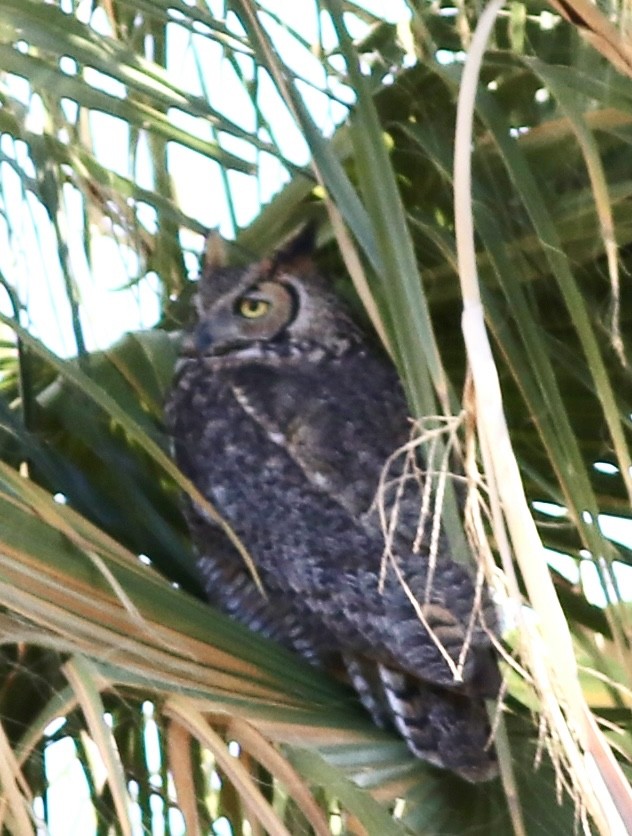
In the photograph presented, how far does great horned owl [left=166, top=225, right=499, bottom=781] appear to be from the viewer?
39.9 inches

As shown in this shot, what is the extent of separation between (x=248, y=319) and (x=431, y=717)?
582 mm

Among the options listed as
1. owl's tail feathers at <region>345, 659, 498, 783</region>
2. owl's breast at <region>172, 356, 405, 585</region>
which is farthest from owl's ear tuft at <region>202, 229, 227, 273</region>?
owl's tail feathers at <region>345, 659, 498, 783</region>

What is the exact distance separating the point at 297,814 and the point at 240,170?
0.49 m

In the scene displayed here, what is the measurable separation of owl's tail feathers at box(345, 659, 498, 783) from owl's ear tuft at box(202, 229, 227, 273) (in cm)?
47

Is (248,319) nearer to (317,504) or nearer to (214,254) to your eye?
(214,254)

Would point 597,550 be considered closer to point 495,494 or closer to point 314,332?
point 495,494

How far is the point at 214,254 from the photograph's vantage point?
1.40 metres

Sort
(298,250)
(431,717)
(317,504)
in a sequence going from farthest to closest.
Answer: (298,250)
(317,504)
(431,717)

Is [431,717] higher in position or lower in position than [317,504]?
lower

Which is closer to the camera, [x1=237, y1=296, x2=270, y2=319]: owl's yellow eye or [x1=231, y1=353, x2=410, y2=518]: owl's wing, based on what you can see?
[x1=231, y1=353, x2=410, y2=518]: owl's wing

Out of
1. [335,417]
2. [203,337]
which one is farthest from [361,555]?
[203,337]

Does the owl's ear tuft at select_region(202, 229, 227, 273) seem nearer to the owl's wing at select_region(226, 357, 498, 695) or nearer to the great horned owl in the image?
the great horned owl

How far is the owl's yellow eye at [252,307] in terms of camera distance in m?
1.46

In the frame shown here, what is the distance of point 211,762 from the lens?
1.15m
